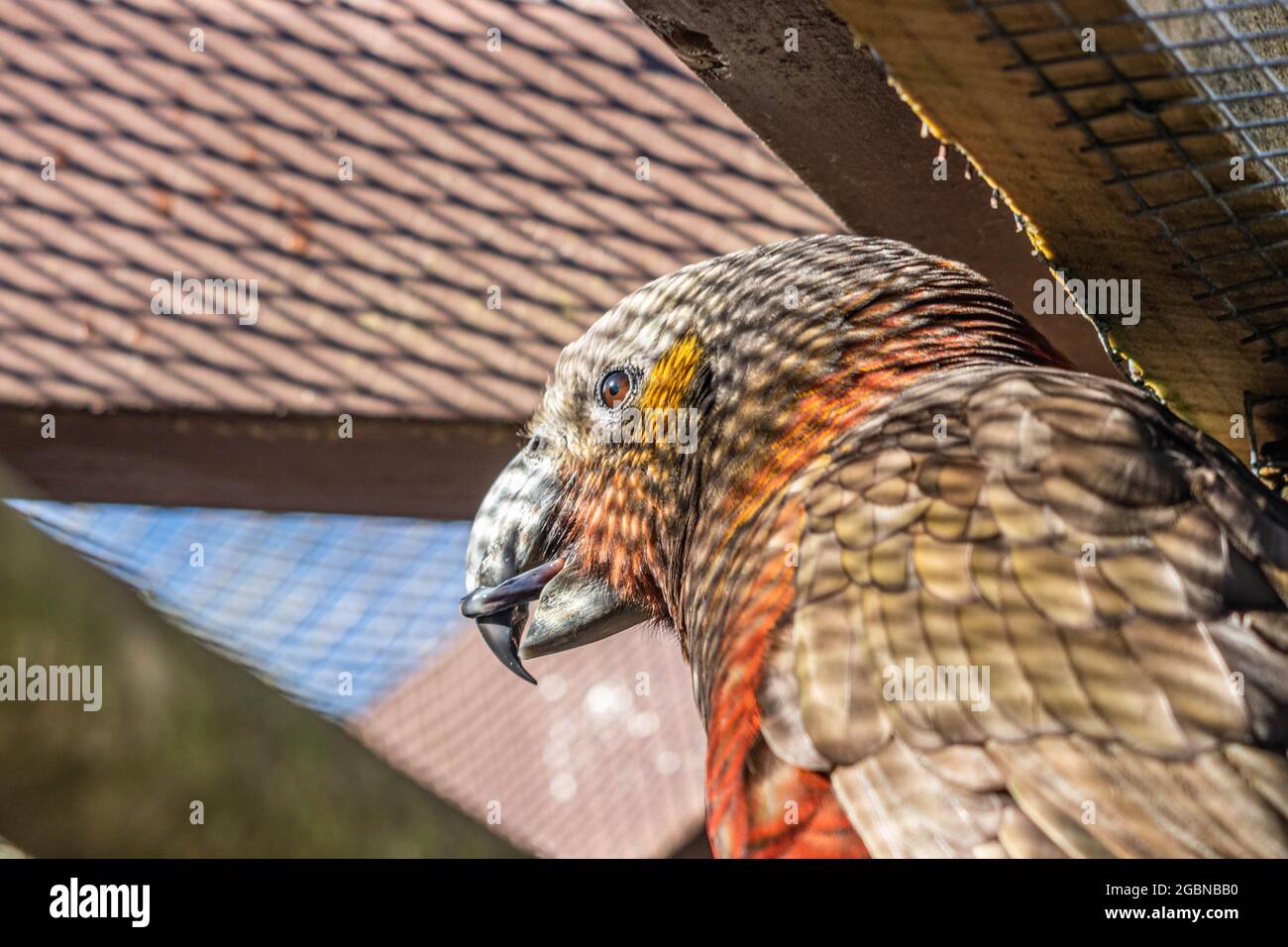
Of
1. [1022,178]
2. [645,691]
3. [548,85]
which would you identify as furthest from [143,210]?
[645,691]

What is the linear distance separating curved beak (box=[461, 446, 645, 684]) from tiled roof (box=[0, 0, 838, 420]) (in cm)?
21

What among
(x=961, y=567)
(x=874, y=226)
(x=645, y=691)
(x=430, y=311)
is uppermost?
(x=874, y=226)

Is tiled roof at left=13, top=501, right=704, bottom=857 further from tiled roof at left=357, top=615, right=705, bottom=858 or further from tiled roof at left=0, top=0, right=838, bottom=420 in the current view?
tiled roof at left=0, top=0, right=838, bottom=420

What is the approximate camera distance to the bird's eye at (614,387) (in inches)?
75.8

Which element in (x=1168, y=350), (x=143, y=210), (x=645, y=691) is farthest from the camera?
(x=645, y=691)

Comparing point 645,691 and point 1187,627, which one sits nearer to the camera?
point 1187,627

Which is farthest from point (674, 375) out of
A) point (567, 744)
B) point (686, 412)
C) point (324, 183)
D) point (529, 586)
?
point (567, 744)

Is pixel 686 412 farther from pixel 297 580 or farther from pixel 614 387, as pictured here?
pixel 297 580

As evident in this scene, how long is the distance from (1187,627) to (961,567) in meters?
0.23

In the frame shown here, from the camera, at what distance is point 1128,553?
3.93 feet

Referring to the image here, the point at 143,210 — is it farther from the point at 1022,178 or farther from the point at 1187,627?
the point at 1187,627

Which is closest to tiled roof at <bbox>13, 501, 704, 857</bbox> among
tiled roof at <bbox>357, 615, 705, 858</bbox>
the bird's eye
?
tiled roof at <bbox>357, 615, 705, 858</bbox>
